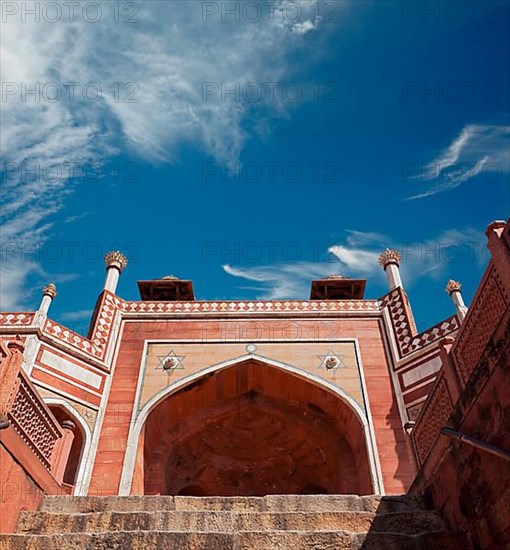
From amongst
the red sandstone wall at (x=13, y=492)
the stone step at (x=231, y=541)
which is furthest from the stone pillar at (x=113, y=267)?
the stone step at (x=231, y=541)

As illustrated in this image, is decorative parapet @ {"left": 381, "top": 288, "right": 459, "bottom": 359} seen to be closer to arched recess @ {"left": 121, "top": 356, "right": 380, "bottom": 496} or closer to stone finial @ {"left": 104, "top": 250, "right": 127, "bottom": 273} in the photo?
arched recess @ {"left": 121, "top": 356, "right": 380, "bottom": 496}

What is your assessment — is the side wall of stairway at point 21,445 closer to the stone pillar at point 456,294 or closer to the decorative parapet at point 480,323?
the decorative parapet at point 480,323

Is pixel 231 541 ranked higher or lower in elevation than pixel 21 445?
lower

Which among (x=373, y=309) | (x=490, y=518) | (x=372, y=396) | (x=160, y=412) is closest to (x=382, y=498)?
(x=490, y=518)

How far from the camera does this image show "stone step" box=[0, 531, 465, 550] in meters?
3.76

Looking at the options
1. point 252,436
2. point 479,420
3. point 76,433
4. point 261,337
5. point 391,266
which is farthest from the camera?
point 391,266

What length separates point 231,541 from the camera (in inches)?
148

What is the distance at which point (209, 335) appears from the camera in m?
12.6

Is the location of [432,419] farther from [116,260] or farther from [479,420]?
[116,260]

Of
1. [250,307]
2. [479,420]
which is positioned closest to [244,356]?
[250,307]

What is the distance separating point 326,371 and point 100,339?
5.42 metres

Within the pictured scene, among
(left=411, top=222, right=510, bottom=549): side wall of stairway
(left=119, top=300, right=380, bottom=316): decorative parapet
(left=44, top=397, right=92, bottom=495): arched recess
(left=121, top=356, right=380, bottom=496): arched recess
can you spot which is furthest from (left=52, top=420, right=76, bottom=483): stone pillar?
(left=119, top=300, right=380, bottom=316): decorative parapet

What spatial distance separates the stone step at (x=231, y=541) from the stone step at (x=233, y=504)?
0.72 metres

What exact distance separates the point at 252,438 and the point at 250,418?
0.64 metres
